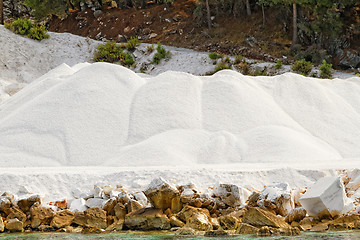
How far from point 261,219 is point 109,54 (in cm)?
1912

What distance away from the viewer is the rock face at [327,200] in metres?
6.80

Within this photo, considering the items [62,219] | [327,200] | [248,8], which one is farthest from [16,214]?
[248,8]

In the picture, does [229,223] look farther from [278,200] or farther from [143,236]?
[143,236]

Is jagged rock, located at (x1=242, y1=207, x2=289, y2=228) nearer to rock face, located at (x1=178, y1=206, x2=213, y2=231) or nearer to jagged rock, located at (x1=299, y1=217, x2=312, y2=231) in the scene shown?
jagged rock, located at (x1=299, y1=217, x2=312, y2=231)

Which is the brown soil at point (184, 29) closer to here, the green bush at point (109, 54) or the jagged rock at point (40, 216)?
the green bush at point (109, 54)

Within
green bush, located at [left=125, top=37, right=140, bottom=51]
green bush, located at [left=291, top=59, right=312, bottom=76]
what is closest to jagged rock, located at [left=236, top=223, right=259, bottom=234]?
green bush, located at [left=291, top=59, right=312, bottom=76]

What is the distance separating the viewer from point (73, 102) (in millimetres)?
12695

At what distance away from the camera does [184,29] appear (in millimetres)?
29625

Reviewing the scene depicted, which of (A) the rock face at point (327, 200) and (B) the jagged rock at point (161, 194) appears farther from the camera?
(B) the jagged rock at point (161, 194)

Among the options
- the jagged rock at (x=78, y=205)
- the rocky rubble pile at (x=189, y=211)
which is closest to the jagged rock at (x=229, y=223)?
the rocky rubble pile at (x=189, y=211)

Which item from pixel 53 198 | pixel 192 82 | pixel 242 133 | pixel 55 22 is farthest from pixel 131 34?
pixel 53 198

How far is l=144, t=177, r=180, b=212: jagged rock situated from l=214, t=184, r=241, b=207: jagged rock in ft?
2.32

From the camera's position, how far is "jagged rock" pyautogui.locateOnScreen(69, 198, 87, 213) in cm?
737

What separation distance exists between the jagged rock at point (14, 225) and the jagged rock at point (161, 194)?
1.84 m
